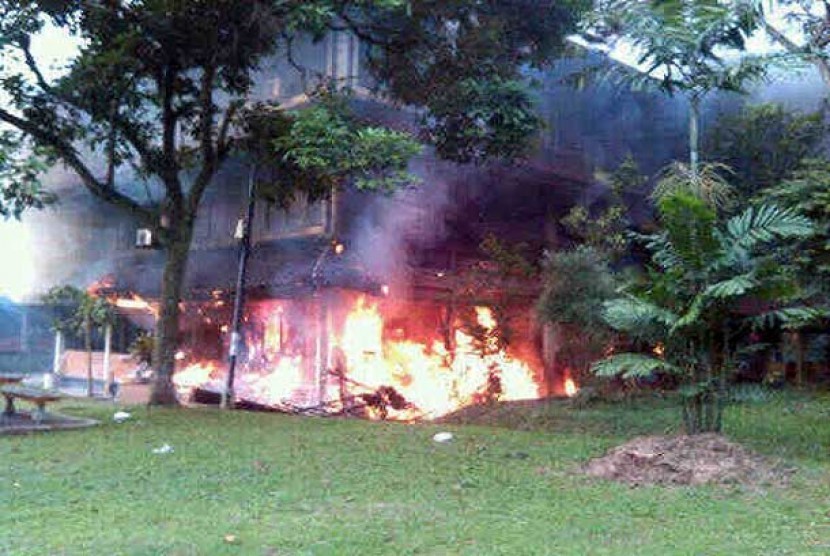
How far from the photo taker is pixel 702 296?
8.38 metres

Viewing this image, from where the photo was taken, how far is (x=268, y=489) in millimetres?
7500

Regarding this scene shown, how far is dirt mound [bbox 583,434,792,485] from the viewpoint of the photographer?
25.6 feet

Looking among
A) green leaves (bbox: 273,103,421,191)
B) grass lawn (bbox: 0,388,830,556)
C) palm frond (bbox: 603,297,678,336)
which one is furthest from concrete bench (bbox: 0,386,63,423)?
palm frond (bbox: 603,297,678,336)

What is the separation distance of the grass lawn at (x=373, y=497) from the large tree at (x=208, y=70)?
14.3ft

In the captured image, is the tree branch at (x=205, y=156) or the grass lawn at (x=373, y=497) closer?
the grass lawn at (x=373, y=497)

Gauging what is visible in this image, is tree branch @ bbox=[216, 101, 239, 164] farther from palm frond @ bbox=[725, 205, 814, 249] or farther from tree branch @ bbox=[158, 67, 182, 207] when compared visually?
palm frond @ bbox=[725, 205, 814, 249]

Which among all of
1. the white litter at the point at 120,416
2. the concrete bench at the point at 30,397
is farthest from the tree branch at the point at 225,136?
the concrete bench at the point at 30,397

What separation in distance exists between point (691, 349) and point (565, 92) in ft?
44.2

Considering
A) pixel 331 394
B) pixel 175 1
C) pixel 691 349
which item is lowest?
pixel 331 394

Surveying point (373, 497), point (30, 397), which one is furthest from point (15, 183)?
point (373, 497)

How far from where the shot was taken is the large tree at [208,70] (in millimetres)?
12469

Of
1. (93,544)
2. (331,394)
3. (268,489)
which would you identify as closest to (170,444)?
(268,489)

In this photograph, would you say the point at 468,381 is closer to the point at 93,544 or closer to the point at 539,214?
the point at 539,214

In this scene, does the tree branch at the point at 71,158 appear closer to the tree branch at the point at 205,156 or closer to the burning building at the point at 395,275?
the tree branch at the point at 205,156
